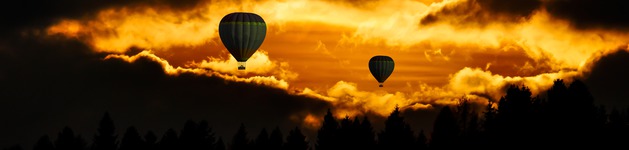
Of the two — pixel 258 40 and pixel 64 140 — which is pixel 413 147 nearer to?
pixel 258 40

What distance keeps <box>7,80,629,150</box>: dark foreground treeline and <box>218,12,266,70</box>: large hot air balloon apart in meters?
20.7

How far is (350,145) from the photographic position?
183625 mm

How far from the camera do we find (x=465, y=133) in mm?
173125

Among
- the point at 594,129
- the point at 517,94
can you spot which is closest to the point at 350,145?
the point at 517,94

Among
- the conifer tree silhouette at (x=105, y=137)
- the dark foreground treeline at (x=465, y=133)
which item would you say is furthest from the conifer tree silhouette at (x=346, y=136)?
the conifer tree silhouette at (x=105, y=137)

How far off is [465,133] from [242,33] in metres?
36.8

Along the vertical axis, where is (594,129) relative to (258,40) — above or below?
below

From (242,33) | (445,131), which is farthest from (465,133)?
(242,33)

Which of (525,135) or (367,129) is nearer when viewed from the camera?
(525,135)

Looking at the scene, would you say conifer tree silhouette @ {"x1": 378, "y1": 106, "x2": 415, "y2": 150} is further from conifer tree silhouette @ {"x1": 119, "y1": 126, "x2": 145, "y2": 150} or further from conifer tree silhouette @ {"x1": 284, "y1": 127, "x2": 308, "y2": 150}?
conifer tree silhouette @ {"x1": 119, "y1": 126, "x2": 145, "y2": 150}

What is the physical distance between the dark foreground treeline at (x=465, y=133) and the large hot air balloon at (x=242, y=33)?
68.0 ft

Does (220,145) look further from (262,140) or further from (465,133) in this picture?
(465,133)

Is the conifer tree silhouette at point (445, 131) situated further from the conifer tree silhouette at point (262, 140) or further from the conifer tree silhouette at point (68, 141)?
the conifer tree silhouette at point (68, 141)

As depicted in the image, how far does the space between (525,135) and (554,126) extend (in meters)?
3.96
